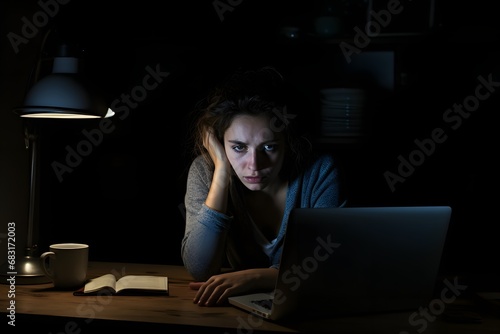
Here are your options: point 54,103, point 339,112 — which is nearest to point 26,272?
point 54,103

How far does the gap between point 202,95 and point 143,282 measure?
45.6 inches

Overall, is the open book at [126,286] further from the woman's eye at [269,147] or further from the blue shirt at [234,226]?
the woman's eye at [269,147]

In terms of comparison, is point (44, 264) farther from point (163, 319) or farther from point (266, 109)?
point (266, 109)

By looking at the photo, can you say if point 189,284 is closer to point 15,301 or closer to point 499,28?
point 15,301

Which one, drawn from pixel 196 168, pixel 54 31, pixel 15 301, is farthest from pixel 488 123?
pixel 15 301

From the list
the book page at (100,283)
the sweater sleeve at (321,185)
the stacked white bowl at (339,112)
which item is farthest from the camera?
the stacked white bowl at (339,112)

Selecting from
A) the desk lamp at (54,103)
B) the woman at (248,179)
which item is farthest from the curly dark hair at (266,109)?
the desk lamp at (54,103)

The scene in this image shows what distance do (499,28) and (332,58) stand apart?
0.65 m

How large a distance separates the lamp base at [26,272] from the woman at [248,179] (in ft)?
1.30

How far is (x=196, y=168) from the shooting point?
1.98m

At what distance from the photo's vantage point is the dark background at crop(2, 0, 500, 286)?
2506 mm

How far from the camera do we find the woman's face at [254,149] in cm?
185

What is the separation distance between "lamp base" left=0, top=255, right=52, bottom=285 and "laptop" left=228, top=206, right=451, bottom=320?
0.55m

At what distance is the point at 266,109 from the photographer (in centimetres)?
191
